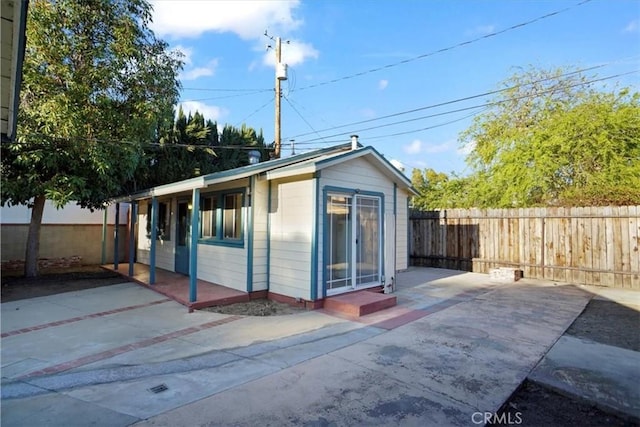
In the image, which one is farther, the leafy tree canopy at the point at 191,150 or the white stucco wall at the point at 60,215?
the leafy tree canopy at the point at 191,150

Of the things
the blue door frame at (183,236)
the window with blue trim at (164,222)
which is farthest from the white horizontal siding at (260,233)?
the window with blue trim at (164,222)

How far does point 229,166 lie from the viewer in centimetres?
1569

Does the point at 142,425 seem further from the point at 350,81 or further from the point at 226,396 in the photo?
the point at 350,81

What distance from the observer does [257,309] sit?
628 centimetres

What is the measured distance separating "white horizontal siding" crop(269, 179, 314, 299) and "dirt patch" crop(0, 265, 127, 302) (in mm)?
5005

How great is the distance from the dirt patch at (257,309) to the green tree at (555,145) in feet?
28.7

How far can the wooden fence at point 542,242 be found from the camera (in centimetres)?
845

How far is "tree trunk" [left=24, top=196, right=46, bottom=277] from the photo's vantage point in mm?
9359

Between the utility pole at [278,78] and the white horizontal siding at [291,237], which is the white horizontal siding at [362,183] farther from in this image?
the utility pole at [278,78]

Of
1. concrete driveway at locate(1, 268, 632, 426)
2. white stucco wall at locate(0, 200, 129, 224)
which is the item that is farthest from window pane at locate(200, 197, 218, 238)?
white stucco wall at locate(0, 200, 129, 224)

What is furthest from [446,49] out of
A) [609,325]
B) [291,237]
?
[609,325]

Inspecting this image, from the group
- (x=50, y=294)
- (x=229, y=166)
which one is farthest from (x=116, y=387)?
(x=229, y=166)

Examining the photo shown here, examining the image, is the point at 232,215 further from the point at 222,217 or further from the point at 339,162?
the point at 339,162

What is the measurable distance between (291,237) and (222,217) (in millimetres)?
2115
